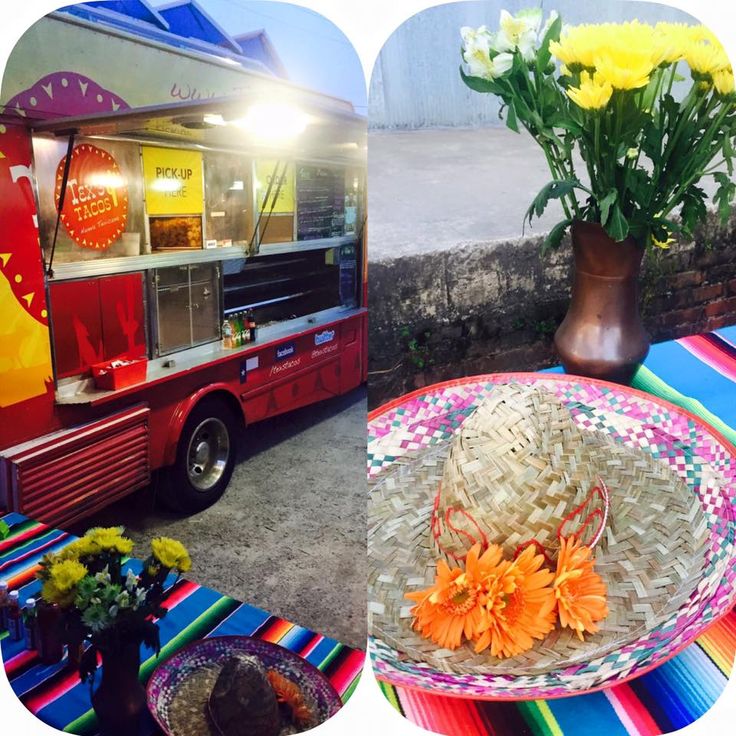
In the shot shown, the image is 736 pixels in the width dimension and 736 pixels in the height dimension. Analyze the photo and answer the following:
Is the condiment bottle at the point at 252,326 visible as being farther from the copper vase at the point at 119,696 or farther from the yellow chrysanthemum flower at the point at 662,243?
the yellow chrysanthemum flower at the point at 662,243

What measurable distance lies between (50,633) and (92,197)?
2.82 feet

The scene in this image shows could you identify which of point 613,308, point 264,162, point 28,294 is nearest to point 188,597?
point 28,294

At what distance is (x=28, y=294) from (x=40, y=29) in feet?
1.54

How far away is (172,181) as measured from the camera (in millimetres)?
1331

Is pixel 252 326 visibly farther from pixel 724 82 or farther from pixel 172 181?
pixel 724 82

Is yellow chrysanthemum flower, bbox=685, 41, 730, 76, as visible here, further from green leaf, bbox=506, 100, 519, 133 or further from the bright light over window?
the bright light over window

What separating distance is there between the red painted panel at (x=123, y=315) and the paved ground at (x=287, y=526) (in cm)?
30

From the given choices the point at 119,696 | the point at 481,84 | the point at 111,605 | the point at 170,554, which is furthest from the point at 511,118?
the point at 119,696

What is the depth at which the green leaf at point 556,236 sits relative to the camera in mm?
1313

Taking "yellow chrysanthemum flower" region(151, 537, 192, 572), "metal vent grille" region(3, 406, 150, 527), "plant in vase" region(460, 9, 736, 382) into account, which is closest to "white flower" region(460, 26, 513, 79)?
"plant in vase" region(460, 9, 736, 382)

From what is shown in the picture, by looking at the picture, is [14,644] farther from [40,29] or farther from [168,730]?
[40,29]

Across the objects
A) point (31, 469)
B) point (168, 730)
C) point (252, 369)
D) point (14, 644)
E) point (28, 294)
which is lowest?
point (168, 730)

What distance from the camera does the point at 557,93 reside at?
120 centimetres

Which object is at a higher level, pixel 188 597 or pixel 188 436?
→ pixel 188 436
